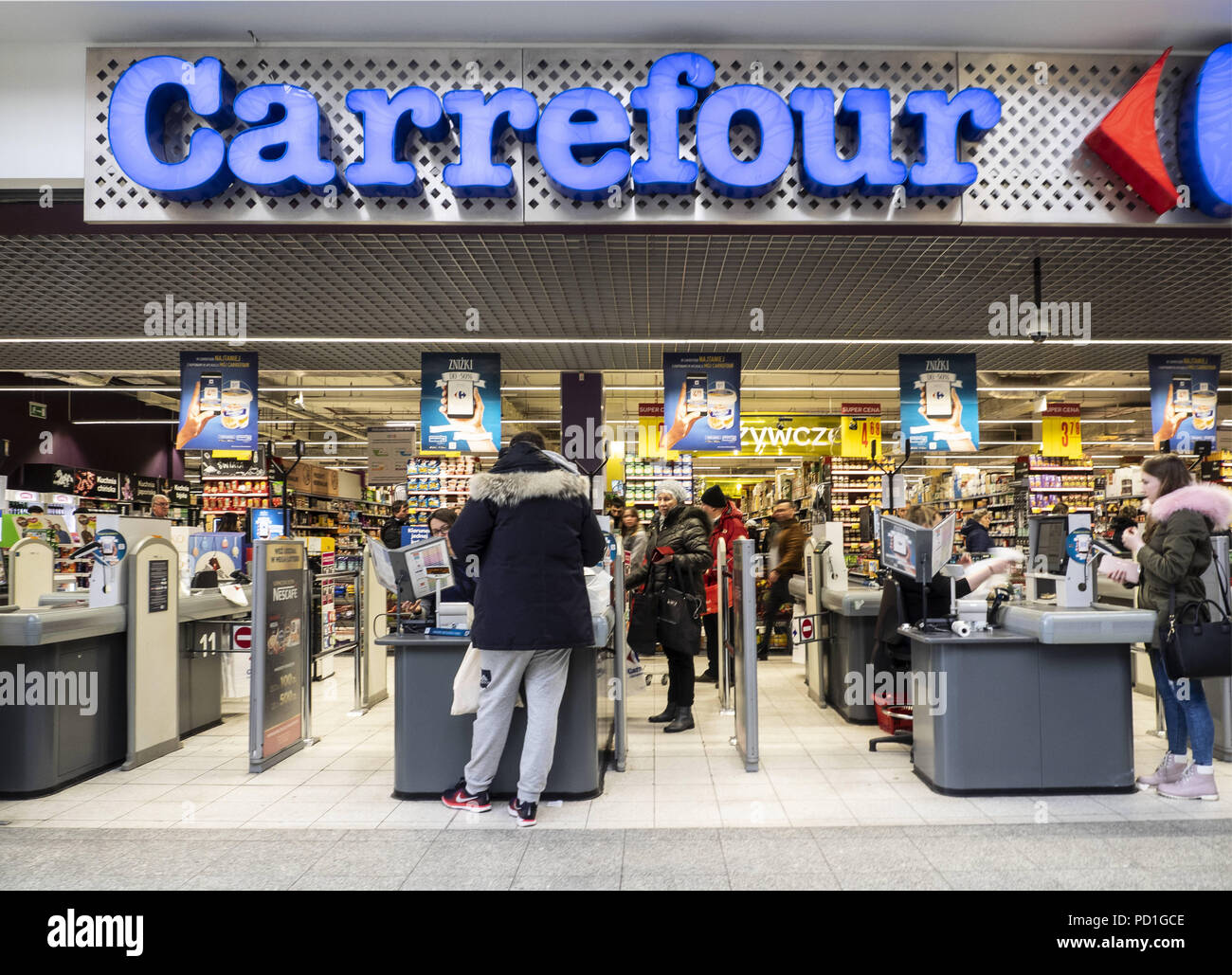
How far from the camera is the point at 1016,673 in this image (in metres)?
4.26

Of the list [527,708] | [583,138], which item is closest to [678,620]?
[527,708]

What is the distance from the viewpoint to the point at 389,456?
1167 centimetres

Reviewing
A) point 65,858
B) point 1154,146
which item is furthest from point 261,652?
point 1154,146

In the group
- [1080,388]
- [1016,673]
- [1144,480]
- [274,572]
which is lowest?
[1016,673]

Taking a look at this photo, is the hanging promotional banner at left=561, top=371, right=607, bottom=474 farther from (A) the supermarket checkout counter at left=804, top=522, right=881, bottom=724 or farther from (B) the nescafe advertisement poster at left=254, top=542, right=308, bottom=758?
(B) the nescafe advertisement poster at left=254, top=542, right=308, bottom=758

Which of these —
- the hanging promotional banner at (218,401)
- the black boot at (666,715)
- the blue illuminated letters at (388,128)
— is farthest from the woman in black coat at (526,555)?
the hanging promotional banner at (218,401)

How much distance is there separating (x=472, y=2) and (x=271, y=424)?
49.8ft

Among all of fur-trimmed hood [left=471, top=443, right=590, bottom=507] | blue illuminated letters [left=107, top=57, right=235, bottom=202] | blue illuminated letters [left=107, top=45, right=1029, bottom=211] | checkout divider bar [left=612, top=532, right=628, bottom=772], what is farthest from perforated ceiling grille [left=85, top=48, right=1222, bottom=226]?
checkout divider bar [left=612, top=532, right=628, bottom=772]

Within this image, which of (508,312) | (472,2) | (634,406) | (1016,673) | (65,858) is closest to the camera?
(65,858)

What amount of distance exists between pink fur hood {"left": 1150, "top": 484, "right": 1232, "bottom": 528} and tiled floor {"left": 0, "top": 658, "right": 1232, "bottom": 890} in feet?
4.58

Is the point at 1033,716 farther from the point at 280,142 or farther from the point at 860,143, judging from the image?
the point at 280,142

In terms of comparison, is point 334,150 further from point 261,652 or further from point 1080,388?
point 1080,388

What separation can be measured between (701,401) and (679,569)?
378 cm

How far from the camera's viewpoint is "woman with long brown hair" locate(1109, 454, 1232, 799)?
160 inches
